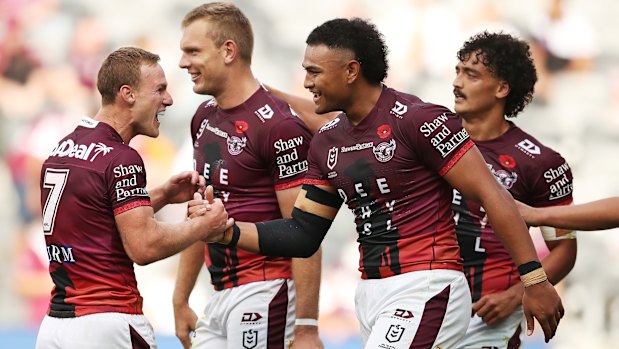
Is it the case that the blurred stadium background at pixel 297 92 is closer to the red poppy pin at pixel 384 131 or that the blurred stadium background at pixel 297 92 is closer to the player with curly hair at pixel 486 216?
the player with curly hair at pixel 486 216

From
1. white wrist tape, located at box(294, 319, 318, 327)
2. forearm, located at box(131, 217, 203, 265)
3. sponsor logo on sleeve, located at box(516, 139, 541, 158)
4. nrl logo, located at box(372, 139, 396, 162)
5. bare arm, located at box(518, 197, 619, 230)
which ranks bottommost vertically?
white wrist tape, located at box(294, 319, 318, 327)

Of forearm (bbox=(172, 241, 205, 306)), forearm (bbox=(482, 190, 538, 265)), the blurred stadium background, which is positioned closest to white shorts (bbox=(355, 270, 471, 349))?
forearm (bbox=(482, 190, 538, 265))

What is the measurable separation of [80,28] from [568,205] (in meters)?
7.98

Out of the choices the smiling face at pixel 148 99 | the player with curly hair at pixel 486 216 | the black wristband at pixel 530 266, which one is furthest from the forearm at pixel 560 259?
the smiling face at pixel 148 99

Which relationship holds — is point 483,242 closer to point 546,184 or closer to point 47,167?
point 546,184

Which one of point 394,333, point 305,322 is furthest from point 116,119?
point 394,333

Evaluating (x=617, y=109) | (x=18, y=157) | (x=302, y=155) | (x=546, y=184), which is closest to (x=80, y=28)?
(x=18, y=157)

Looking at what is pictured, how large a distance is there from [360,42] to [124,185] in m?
1.43

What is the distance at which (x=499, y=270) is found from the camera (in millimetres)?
6348

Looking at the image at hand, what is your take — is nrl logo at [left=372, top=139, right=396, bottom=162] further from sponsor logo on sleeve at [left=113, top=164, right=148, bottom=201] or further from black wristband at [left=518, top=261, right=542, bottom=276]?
sponsor logo on sleeve at [left=113, top=164, right=148, bottom=201]

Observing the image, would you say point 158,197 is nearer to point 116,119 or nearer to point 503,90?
point 116,119

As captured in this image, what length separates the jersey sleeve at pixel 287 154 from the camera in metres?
6.42

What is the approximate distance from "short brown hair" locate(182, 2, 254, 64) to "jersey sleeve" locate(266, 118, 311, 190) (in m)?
0.67

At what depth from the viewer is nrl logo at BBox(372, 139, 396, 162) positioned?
5.42 m
